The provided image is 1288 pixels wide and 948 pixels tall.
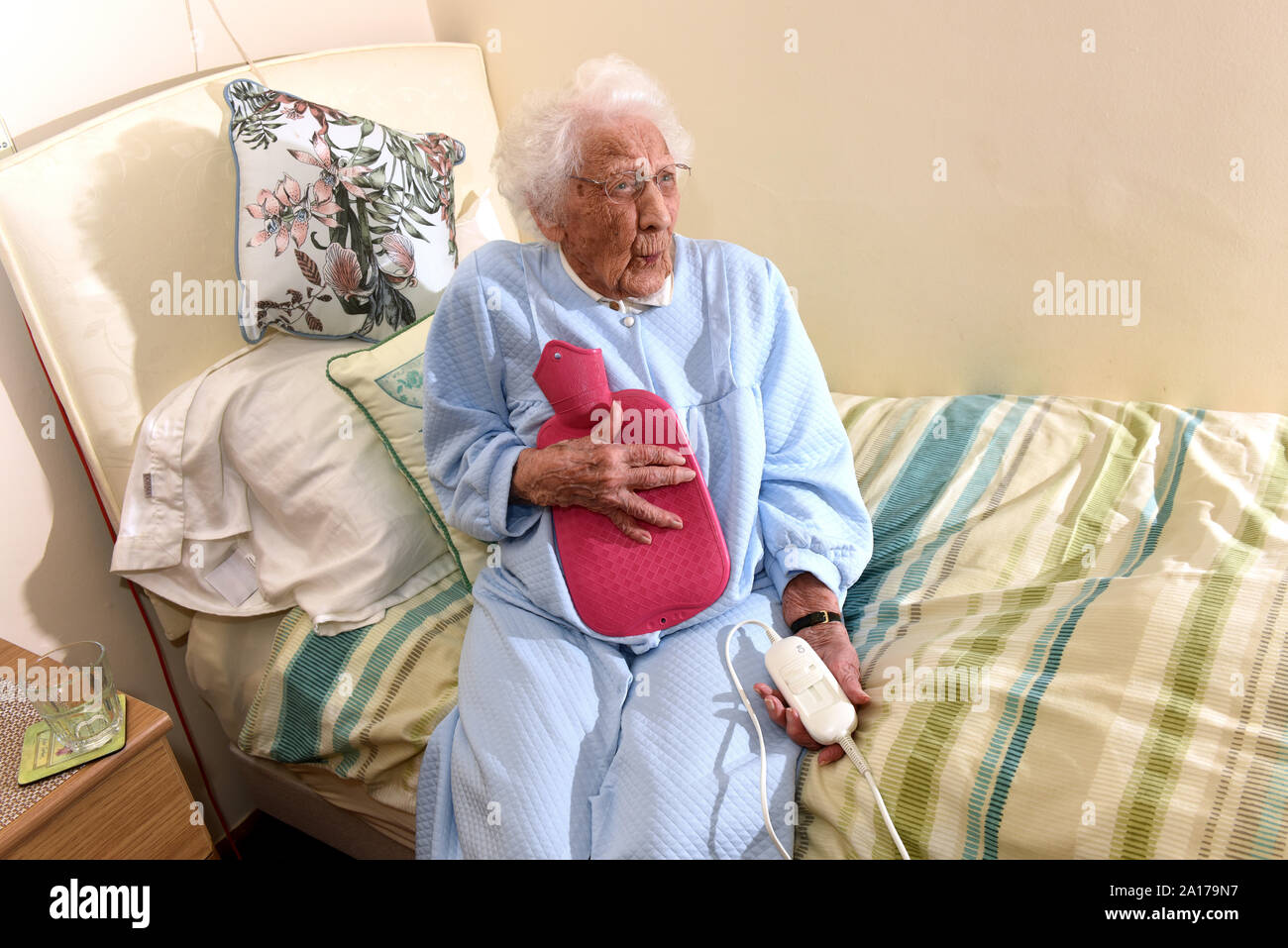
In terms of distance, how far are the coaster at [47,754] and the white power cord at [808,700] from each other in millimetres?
841

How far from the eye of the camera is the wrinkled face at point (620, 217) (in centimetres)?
132

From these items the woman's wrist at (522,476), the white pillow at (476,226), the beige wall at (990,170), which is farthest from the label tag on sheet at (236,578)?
the beige wall at (990,170)

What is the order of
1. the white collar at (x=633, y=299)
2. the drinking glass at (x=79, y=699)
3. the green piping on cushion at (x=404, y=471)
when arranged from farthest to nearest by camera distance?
the green piping on cushion at (x=404, y=471)
the white collar at (x=633, y=299)
the drinking glass at (x=79, y=699)

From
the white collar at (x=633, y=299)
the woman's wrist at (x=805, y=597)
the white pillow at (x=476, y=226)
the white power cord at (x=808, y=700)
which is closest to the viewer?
the white power cord at (x=808, y=700)

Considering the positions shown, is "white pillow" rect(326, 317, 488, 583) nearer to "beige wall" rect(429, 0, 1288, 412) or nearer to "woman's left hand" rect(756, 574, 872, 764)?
"woman's left hand" rect(756, 574, 872, 764)

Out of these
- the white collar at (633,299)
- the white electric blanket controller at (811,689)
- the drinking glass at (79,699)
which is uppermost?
the white collar at (633,299)

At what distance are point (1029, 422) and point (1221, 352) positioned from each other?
37cm

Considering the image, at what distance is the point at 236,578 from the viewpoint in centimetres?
158

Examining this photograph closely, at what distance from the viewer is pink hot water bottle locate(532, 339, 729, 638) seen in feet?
4.19

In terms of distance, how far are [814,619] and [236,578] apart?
1006 mm

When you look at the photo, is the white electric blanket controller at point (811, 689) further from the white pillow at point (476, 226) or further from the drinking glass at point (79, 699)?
the white pillow at point (476, 226)

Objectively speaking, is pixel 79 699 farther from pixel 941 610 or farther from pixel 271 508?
Answer: pixel 941 610

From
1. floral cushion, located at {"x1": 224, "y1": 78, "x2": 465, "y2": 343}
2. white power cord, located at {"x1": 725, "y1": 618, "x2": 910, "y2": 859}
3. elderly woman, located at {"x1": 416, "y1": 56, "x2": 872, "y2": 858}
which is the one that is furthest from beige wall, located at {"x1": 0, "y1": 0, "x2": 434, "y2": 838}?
white power cord, located at {"x1": 725, "y1": 618, "x2": 910, "y2": 859}
